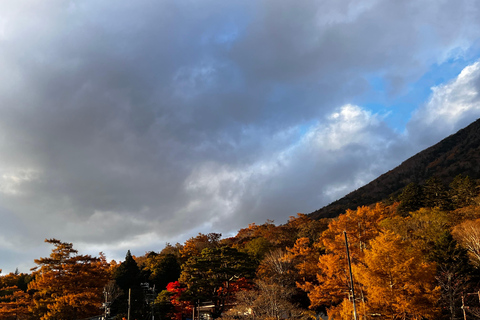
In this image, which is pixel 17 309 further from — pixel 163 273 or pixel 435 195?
pixel 435 195

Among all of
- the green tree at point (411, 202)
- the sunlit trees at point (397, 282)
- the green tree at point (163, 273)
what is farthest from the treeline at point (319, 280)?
the green tree at point (411, 202)

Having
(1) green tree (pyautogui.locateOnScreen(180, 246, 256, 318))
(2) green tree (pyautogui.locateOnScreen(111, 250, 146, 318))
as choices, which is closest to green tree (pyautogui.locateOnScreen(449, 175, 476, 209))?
(1) green tree (pyautogui.locateOnScreen(180, 246, 256, 318))

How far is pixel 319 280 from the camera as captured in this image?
40531 mm

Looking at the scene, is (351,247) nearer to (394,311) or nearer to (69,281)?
(394,311)

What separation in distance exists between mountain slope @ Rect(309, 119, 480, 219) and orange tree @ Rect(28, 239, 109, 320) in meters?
116

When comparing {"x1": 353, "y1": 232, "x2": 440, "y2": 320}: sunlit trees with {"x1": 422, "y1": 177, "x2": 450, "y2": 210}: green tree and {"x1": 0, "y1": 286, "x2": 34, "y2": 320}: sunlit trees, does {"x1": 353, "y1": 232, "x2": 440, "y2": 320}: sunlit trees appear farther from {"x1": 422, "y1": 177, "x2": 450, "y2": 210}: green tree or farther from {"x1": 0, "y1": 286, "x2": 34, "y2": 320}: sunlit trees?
{"x1": 0, "y1": 286, "x2": 34, "y2": 320}: sunlit trees

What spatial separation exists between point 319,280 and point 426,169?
476 feet

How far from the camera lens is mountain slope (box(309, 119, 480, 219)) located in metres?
133

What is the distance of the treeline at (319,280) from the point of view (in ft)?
99.3

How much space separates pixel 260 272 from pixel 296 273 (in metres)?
5.17

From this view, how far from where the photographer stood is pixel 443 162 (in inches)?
6132

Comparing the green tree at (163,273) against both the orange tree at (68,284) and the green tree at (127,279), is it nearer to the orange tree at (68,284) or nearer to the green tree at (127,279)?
the green tree at (127,279)

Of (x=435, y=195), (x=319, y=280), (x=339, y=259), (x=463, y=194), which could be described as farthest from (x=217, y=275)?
(x=435, y=195)

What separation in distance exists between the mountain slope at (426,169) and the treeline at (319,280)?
281ft
